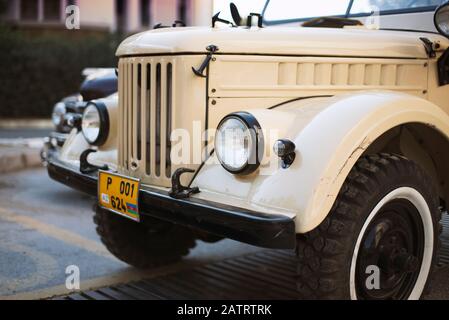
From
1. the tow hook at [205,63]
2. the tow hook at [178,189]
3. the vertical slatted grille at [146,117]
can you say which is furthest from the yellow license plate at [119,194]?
the tow hook at [205,63]

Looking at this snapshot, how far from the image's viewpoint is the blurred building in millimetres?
20578

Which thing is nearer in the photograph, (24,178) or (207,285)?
(207,285)

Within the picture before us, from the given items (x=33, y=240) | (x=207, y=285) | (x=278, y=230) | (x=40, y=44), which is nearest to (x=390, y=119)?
(x=278, y=230)

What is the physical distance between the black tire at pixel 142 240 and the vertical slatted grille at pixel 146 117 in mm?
605

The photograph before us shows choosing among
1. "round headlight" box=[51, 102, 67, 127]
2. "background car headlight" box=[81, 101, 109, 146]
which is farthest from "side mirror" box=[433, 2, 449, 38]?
"round headlight" box=[51, 102, 67, 127]

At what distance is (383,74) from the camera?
3375 mm

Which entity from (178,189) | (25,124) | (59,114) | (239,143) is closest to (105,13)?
(25,124)

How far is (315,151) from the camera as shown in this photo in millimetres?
2570

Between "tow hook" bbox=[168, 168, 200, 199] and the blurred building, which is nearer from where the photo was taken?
"tow hook" bbox=[168, 168, 200, 199]

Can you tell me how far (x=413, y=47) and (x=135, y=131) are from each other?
64.5 inches

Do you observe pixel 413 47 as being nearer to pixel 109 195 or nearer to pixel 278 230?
pixel 278 230

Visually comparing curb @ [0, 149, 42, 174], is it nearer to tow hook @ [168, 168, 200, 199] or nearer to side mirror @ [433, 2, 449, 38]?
tow hook @ [168, 168, 200, 199]

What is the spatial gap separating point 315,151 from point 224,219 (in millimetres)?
487
